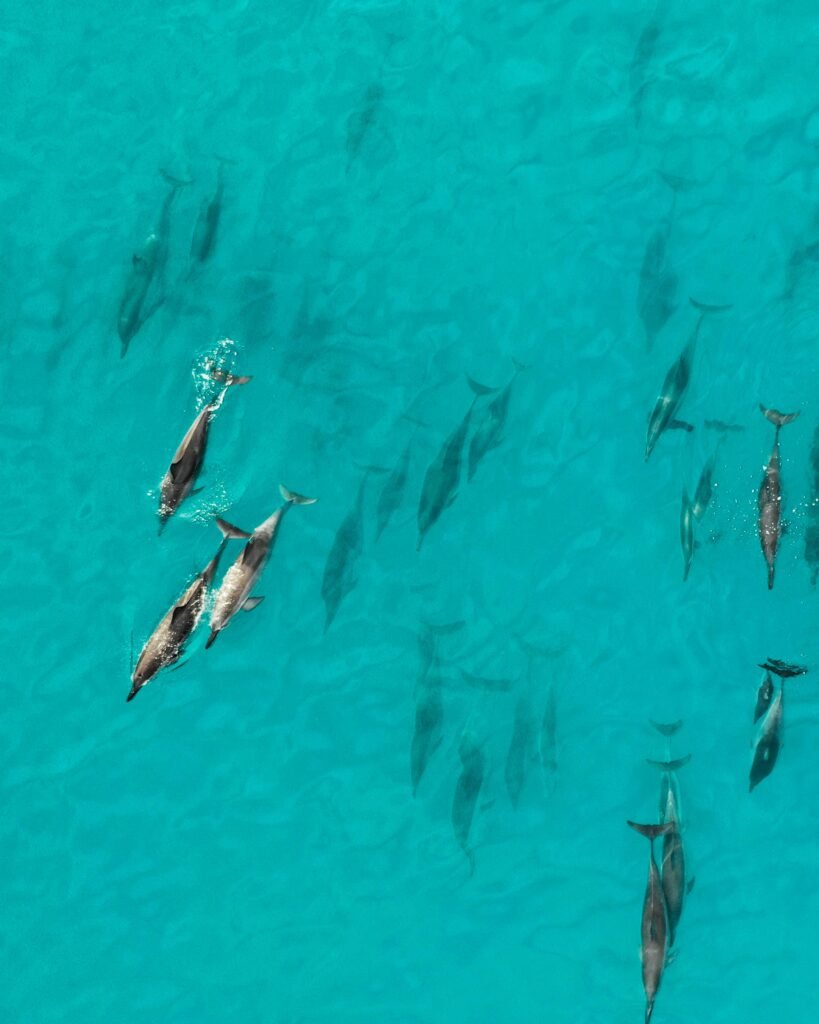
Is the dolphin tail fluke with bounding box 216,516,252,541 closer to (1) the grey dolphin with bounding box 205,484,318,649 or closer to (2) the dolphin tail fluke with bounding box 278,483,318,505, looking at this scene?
(1) the grey dolphin with bounding box 205,484,318,649

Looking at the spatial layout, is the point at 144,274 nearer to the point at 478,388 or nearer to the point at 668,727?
the point at 478,388

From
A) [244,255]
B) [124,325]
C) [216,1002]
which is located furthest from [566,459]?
[216,1002]

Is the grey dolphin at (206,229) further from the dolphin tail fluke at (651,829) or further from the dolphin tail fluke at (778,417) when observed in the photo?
the dolphin tail fluke at (651,829)

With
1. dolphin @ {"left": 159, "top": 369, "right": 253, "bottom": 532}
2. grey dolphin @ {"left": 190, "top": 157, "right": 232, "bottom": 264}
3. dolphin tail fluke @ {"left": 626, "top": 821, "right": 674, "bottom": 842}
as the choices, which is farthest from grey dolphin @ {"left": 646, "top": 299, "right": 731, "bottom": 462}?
grey dolphin @ {"left": 190, "top": 157, "right": 232, "bottom": 264}

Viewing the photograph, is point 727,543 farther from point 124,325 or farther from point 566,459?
point 124,325

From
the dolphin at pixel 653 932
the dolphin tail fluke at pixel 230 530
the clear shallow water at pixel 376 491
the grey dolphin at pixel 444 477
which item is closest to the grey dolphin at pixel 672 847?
the clear shallow water at pixel 376 491
